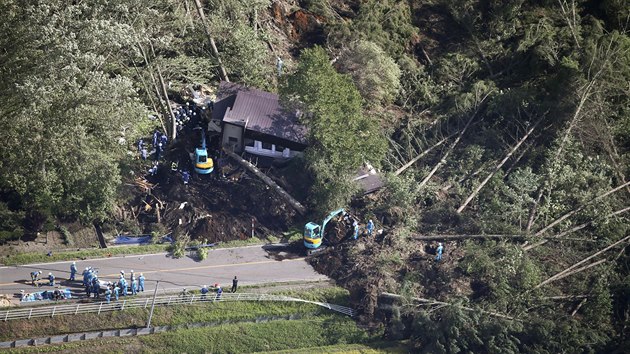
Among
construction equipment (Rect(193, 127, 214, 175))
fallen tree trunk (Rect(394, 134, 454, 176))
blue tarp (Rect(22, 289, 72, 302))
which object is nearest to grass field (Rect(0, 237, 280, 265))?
blue tarp (Rect(22, 289, 72, 302))

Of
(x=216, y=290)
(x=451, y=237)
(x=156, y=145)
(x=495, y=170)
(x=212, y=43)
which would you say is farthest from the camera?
(x=212, y=43)

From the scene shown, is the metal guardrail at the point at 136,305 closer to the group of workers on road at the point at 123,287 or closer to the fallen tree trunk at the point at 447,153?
the group of workers on road at the point at 123,287

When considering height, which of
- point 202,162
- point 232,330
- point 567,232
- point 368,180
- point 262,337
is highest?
point 202,162

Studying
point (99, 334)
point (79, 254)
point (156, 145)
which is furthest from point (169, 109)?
point (99, 334)

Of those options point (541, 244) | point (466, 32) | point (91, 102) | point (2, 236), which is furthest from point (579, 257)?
point (2, 236)

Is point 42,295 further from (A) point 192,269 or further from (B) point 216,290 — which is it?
(B) point 216,290

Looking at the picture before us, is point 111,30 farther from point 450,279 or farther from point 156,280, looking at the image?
point 450,279

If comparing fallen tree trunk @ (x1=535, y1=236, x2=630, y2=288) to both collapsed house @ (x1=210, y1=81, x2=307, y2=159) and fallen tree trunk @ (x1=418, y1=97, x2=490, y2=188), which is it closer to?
fallen tree trunk @ (x1=418, y1=97, x2=490, y2=188)
